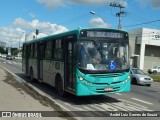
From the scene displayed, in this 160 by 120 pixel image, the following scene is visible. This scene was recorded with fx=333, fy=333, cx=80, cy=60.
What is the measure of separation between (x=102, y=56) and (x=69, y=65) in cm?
153

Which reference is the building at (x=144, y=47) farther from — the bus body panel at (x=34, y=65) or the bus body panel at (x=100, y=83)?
the bus body panel at (x=100, y=83)

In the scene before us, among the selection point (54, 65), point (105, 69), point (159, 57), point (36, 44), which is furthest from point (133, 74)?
point (159, 57)

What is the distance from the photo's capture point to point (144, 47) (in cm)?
6412

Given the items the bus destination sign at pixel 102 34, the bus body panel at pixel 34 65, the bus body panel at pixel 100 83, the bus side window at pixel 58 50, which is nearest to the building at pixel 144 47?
the bus body panel at pixel 34 65

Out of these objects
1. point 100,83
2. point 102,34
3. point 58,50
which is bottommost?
point 100,83

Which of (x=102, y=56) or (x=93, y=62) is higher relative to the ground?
(x=102, y=56)

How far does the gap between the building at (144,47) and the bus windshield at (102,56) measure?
4889 centimetres

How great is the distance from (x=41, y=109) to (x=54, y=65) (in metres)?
5.74

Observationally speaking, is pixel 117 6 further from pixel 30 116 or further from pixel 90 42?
pixel 30 116

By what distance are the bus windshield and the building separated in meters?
48.9

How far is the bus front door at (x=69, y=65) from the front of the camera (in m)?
13.2

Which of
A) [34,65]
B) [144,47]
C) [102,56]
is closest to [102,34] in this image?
[102,56]

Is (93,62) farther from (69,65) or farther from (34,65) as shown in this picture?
(34,65)

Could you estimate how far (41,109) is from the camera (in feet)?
33.4
